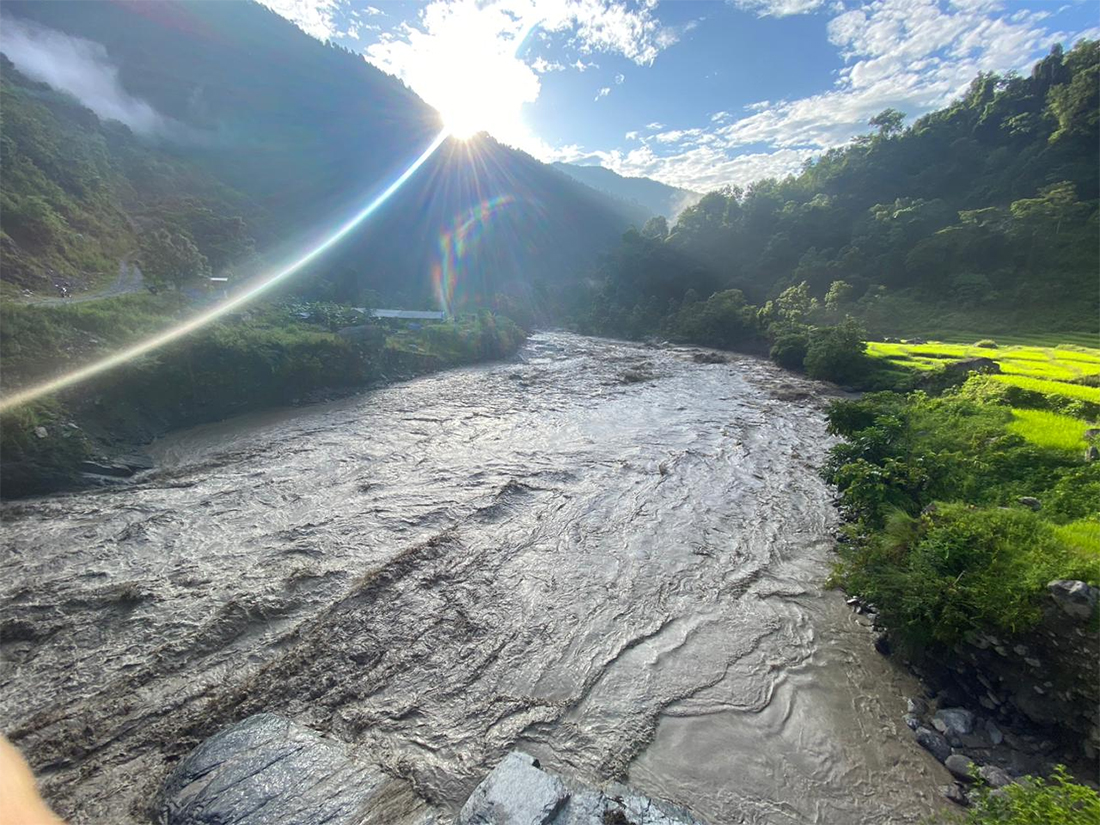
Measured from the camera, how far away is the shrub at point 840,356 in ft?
99.3

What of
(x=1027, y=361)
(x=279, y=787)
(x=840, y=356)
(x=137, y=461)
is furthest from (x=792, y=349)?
(x=137, y=461)

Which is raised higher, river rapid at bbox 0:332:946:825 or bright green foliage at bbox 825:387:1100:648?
bright green foliage at bbox 825:387:1100:648

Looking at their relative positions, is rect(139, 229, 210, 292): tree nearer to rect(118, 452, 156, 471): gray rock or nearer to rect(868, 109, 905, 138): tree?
rect(118, 452, 156, 471): gray rock

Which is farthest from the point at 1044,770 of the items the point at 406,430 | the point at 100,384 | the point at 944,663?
the point at 100,384

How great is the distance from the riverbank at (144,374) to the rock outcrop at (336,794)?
42.5 feet

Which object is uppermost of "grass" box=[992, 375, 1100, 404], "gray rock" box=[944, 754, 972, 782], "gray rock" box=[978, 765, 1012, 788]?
"grass" box=[992, 375, 1100, 404]

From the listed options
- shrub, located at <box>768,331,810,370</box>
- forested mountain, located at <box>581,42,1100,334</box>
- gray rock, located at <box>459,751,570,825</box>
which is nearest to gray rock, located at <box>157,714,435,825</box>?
gray rock, located at <box>459,751,570,825</box>

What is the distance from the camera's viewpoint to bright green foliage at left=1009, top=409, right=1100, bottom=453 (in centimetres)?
1095

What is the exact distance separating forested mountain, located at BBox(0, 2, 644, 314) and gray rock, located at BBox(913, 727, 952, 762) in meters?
54.5

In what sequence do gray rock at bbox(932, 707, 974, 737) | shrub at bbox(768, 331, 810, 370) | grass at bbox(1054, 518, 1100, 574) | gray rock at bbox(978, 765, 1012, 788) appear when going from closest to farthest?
gray rock at bbox(978, 765, 1012, 788)
gray rock at bbox(932, 707, 974, 737)
grass at bbox(1054, 518, 1100, 574)
shrub at bbox(768, 331, 810, 370)

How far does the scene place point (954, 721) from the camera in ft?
21.9

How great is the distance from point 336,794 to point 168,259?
1293 inches

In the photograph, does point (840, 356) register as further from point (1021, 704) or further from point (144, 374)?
point (144, 374)

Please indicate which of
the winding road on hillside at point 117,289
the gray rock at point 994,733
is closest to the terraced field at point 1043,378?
the gray rock at point 994,733
